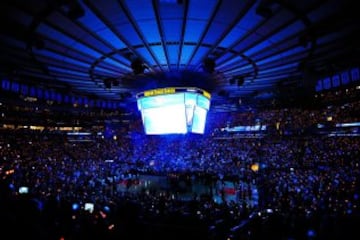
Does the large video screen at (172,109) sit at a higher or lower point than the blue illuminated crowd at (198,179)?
higher

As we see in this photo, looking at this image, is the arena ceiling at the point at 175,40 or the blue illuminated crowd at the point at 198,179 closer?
the arena ceiling at the point at 175,40

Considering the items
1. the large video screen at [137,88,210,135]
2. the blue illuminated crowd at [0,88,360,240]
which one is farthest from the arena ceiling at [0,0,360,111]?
the blue illuminated crowd at [0,88,360,240]

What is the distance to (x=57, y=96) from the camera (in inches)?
610

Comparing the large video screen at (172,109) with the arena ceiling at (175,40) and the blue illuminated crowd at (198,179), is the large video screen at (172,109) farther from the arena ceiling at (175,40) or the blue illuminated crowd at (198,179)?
the blue illuminated crowd at (198,179)

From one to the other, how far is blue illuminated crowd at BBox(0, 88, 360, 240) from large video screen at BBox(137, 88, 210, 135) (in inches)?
131

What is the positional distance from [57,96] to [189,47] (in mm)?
11530

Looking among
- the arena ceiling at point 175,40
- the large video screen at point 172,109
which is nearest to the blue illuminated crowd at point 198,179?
the large video screen at point 172,109

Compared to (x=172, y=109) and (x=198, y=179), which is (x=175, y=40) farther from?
(x=198, y=179)

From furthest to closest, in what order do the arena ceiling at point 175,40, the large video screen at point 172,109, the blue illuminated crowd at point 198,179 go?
1. the large video screen at point 172,109
2. the blue illuminated crowd at point 198,179
3. the arena ceiling at point 175,40

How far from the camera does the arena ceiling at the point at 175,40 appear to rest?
5191mm

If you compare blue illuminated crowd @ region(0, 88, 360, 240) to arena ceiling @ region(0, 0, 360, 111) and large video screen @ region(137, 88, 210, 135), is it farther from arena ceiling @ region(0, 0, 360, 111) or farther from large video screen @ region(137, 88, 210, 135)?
arena ceiling @ region(0, 0, 360, 111)

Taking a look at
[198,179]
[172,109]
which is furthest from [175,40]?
[198,179]

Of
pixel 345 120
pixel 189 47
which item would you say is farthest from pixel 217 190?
pixel 345 120

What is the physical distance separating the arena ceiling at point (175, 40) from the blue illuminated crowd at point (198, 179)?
14.4 feet
